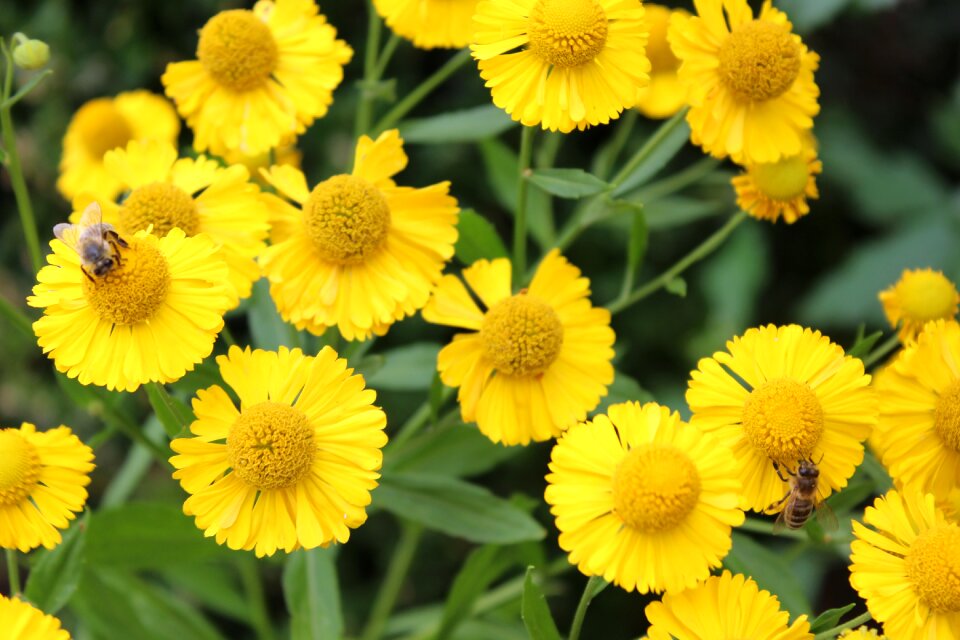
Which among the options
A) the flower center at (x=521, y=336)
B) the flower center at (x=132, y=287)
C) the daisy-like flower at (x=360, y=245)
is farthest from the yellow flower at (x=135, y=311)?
the flower center at (x=521, y=336)

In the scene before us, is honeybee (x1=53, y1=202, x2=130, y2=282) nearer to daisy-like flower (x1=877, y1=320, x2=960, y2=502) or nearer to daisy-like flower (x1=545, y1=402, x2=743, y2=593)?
daisy-like flower (x1=545, y1=402, x2=743, y2=593)

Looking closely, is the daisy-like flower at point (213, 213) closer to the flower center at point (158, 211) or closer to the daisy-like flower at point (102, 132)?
the flower center at point (158, 211)

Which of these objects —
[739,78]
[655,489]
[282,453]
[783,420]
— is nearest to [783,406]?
[783,420]

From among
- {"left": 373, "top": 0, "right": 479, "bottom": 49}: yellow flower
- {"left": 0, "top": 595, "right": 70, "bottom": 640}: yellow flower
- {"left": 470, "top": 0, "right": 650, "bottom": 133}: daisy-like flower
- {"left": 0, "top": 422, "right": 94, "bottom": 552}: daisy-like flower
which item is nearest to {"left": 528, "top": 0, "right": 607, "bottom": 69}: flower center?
{"left": 470, "top": 0, "right": 650, "bottom": 133}: daisy-like flower

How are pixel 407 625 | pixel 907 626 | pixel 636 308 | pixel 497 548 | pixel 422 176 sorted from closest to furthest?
1. pixel 907 626
2. pixel 497 548
3. pixel 407 625
4. pixel 422 176
5. pixel 636 308

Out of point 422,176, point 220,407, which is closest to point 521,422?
point 220,407

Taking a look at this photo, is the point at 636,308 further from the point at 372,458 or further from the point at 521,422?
the point at 372,458

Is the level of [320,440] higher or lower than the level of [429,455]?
higher
